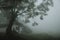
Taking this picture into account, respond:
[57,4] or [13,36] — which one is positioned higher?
[57,4]

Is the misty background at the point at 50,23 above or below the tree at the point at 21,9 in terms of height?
below

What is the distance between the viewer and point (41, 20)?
1610 mm

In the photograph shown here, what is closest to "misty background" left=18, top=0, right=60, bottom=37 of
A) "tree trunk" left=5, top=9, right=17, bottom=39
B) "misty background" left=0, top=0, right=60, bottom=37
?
"misty background" left=0, top=0, right=60, bottom=37

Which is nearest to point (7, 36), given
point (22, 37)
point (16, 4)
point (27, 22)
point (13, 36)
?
point (13, 36)

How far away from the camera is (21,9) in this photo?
5.27 ft

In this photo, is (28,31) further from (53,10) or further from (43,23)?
(53,10)

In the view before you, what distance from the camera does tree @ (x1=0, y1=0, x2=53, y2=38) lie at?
160 cm

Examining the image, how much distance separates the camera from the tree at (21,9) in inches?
63.1

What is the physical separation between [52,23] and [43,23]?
0.12m

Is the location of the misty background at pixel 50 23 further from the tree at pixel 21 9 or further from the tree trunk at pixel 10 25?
the tree trunk at pixel 10 25

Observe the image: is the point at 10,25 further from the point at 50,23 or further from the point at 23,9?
the point at 50,23

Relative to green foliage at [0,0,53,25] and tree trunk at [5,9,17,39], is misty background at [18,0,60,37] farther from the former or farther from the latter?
tree trunk at [5,9,17,39]

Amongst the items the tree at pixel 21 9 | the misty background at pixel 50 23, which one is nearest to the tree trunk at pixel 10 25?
the tree at pixel 21 9

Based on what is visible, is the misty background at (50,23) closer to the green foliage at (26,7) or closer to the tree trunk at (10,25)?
the green foliage at (26,7)
